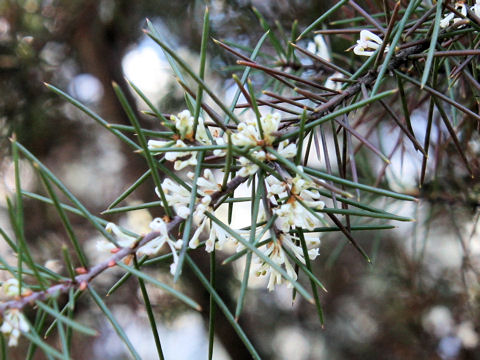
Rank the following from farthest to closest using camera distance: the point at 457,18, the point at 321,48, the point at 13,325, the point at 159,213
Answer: the point at 159,213 < the point at 321,48 < the point at 457,18 < the point at 13,325

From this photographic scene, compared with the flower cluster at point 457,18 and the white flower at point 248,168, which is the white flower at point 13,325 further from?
the flower cluster at point 457,18

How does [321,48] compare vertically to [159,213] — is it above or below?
above

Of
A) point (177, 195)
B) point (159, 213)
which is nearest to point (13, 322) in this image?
point (177, 195)

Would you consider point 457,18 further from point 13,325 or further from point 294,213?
point 13,325

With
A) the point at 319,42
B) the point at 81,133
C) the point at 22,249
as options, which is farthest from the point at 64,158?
the point at 22,249

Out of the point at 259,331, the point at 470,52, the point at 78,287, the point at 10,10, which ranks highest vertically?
the point at 10,10

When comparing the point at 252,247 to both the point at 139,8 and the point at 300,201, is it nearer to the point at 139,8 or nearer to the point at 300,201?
the point at 300,201

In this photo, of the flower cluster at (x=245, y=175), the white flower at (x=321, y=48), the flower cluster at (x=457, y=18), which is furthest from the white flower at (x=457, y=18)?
the white flower at (x=321, y=48)
